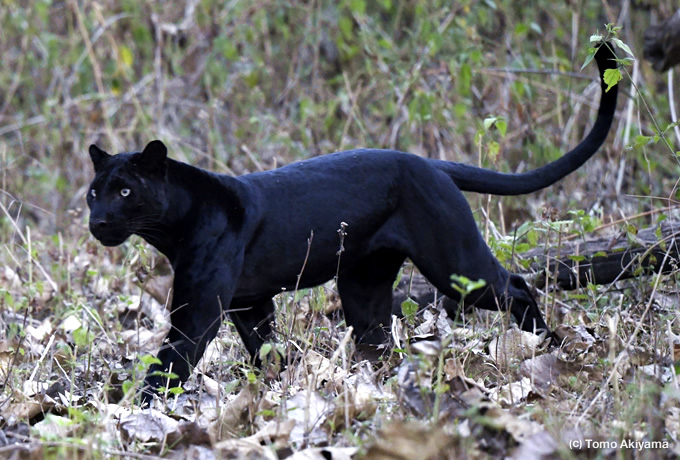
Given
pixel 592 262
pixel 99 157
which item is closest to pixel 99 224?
pixel 99 157

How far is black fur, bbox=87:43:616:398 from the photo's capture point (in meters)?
3.27

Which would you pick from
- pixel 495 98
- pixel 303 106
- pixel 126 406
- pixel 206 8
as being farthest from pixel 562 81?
pixel 126 406

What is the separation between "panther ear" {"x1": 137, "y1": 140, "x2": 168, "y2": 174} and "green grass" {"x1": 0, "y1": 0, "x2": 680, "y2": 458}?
0.63 m

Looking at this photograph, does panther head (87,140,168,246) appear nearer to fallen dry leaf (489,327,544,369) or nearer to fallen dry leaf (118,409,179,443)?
fallen dry leaf (118,409,179,443)

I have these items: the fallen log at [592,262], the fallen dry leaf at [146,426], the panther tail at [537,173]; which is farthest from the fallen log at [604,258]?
the fallen dry leaf at [146,426]

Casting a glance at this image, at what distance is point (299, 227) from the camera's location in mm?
3529

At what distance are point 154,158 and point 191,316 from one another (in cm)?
61

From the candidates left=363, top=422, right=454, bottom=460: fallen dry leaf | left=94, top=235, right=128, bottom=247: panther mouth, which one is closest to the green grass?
left=363, top=422, right=454, bottom=460: fallen dry leaf

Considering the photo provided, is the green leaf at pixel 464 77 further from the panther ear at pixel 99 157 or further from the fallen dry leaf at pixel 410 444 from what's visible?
the fallen dry leaf at pixel 410 444

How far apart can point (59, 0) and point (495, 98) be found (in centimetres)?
503

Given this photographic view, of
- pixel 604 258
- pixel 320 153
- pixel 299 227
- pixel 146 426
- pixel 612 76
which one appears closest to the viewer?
pixel 146 426

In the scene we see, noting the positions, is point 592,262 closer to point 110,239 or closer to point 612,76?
point 612,76

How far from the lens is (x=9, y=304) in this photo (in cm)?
456

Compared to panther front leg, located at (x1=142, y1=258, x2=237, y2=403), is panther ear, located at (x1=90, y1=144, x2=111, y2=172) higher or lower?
higher
